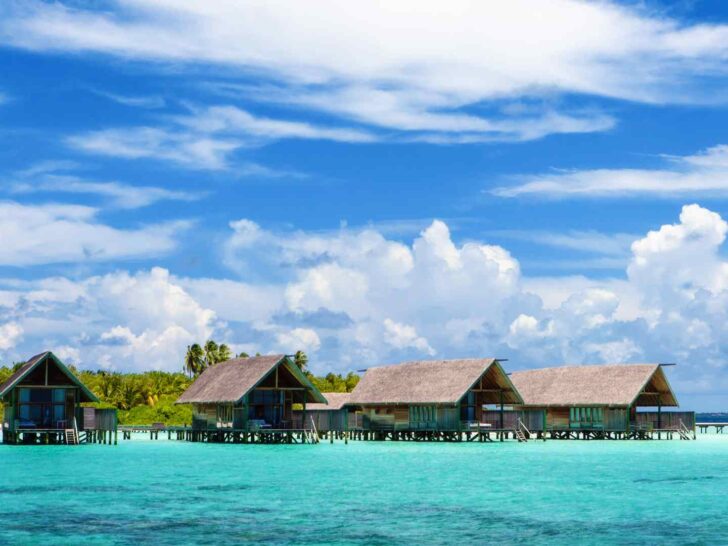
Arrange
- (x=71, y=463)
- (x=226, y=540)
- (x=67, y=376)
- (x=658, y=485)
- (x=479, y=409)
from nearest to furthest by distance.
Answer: (x=226, y=540) → (x=658, y=485) → (x=71, y=463) → (x=67, y=376) → (x=479, y=409)

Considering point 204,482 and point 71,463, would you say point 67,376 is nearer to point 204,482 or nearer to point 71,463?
point 71,463

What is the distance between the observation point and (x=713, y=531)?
1086 inches

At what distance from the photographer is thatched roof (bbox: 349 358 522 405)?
7188 cm

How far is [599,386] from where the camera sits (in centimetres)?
7731

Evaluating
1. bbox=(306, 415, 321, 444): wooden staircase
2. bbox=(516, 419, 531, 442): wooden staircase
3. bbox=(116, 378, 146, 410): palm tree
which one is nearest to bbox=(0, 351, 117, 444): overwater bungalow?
bbox=(306, 415, 321, 444): wooden staircase

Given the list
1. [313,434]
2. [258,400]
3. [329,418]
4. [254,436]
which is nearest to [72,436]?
[258,400]

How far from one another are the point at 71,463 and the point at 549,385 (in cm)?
3982

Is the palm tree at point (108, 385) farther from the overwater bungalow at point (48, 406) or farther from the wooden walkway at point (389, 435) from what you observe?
the overwater bungalow at point (48, 406)

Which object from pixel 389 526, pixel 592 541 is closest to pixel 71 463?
pixel 389 526

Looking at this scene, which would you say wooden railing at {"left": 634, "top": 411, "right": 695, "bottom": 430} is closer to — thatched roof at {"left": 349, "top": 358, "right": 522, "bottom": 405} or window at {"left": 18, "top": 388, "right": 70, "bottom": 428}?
thatched roof at {"left": 349, "top": 358, "right": 522, "bottom": 405}

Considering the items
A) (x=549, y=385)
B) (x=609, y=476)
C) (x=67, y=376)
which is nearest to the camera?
(x=609, y=476)

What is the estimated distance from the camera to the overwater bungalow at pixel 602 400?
76188mm

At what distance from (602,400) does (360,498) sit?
4425cm

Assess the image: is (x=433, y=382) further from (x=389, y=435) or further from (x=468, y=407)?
(x=389, y=435)
